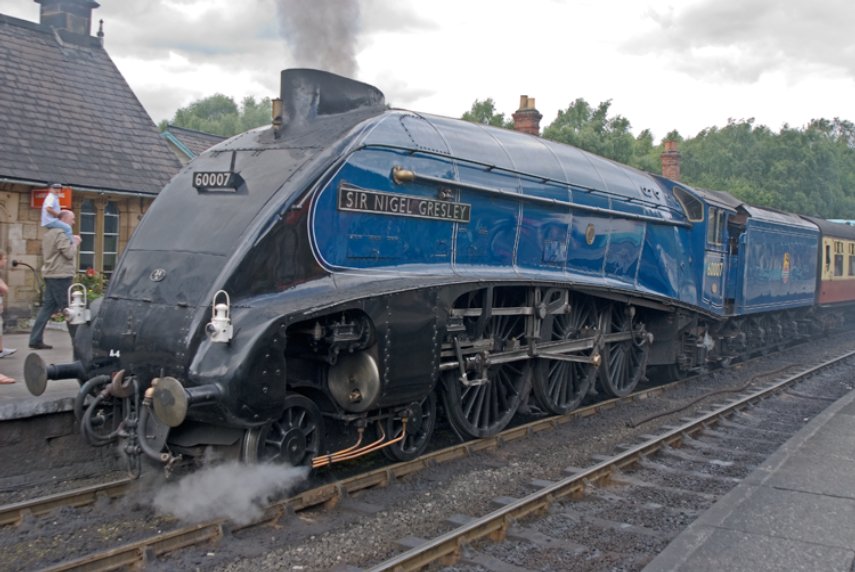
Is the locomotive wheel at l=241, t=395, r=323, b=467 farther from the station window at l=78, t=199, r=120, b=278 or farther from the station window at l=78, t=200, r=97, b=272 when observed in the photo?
the station window at l=78, t=200, r=97, b=272

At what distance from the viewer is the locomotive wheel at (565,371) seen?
859 cm

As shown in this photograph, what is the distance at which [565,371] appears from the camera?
9156mm

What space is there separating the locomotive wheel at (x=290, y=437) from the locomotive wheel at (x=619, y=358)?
494cm

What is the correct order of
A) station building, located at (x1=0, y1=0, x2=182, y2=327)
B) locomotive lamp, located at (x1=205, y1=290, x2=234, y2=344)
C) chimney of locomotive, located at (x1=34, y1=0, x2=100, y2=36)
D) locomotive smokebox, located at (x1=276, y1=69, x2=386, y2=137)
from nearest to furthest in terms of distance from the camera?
locomotive lamp, located at (x1=205, y1=290, x2=234, y2=344) < locomotive smokebox, located at (x1=276, y1=69, x2=386, y2=137) < station building, located at (x1=0, y1=0, x2=182, y2=327) < chimney of locomotive, located at (x1=34, y1=0, x2=100, y2=36)

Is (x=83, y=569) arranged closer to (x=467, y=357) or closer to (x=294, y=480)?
(x=294, y=480)

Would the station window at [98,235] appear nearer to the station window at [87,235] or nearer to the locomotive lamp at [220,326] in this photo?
the station window at [87,235]

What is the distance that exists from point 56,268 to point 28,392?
5.74ft

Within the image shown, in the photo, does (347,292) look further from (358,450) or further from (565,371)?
(565,371)

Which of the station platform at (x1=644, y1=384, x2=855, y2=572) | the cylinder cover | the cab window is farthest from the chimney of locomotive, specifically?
the station platform at (x1=644, y1=384, x2=855, y2=572)

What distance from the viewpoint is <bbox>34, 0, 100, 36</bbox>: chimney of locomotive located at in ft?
54.3

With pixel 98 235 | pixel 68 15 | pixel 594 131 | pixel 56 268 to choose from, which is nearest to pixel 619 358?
pixel 56 268

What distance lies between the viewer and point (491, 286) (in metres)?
7.14

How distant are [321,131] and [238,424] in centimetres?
255

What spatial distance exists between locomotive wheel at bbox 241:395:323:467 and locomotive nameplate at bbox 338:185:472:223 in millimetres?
1564
